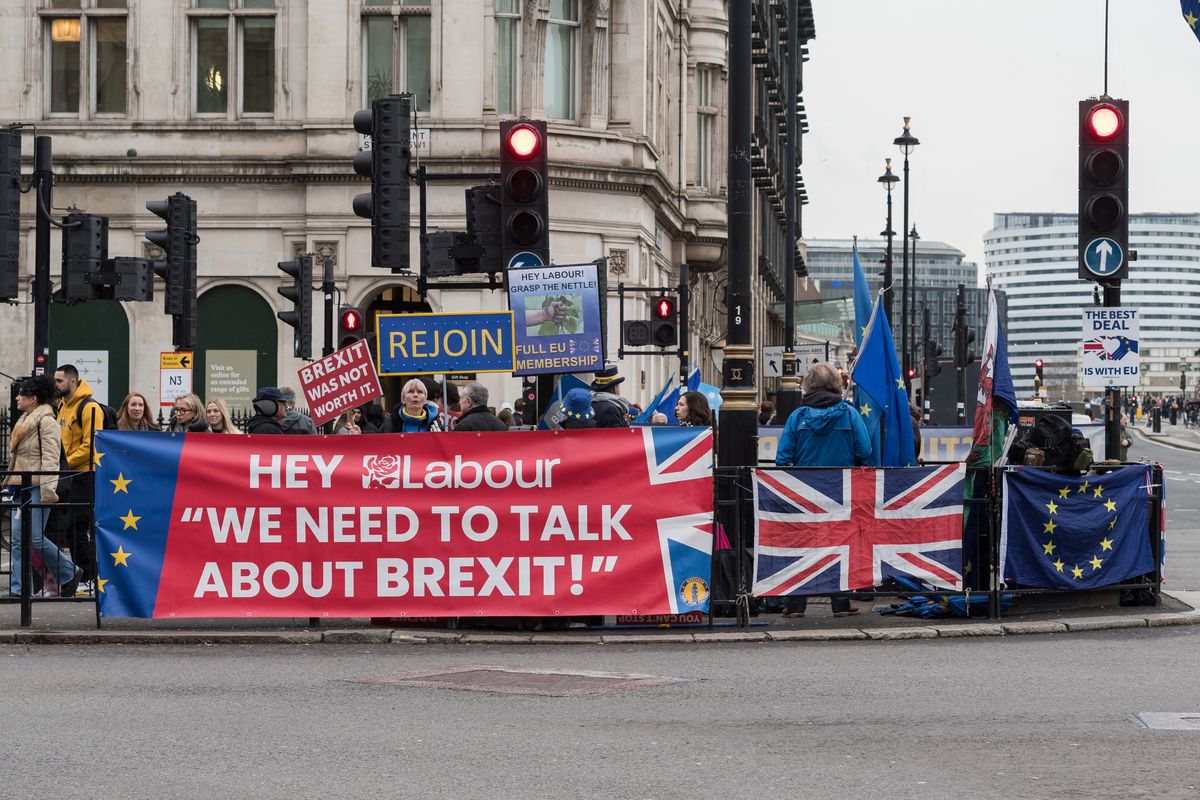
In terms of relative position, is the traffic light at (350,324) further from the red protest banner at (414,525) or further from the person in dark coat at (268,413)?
the red protest banner at (414,525)

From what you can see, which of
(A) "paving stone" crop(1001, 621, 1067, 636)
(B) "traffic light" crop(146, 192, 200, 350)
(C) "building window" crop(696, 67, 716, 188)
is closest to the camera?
(A) "paving stone" crop(1001, 621, 1067, 636)

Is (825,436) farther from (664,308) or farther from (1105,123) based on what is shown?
(664,308)

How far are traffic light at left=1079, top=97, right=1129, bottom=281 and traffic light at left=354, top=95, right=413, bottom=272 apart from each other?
5.63m

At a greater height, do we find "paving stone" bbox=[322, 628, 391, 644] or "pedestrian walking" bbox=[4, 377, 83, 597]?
"pedestrian walking" bbox=[4, 377, 83, 597]

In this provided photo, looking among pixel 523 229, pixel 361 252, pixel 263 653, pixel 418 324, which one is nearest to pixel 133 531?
pixel 263 653

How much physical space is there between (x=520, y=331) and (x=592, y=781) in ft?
23.7

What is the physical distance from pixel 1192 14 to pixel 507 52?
776 inches

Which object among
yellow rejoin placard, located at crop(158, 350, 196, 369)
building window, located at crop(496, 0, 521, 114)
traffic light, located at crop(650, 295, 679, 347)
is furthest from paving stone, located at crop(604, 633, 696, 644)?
building window, located at crop(496, 0, 521, 114)

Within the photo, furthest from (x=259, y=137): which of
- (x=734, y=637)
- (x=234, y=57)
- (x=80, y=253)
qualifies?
(x=734, y=637)

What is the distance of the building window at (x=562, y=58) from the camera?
115ft

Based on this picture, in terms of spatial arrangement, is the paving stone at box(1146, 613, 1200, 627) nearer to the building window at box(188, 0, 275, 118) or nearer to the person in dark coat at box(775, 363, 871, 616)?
the person in dark coat at box(775, 363, 871, 616)

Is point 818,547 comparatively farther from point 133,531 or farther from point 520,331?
point 133,531

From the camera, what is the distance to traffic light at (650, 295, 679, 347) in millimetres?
26969

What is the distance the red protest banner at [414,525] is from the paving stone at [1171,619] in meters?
3.32
